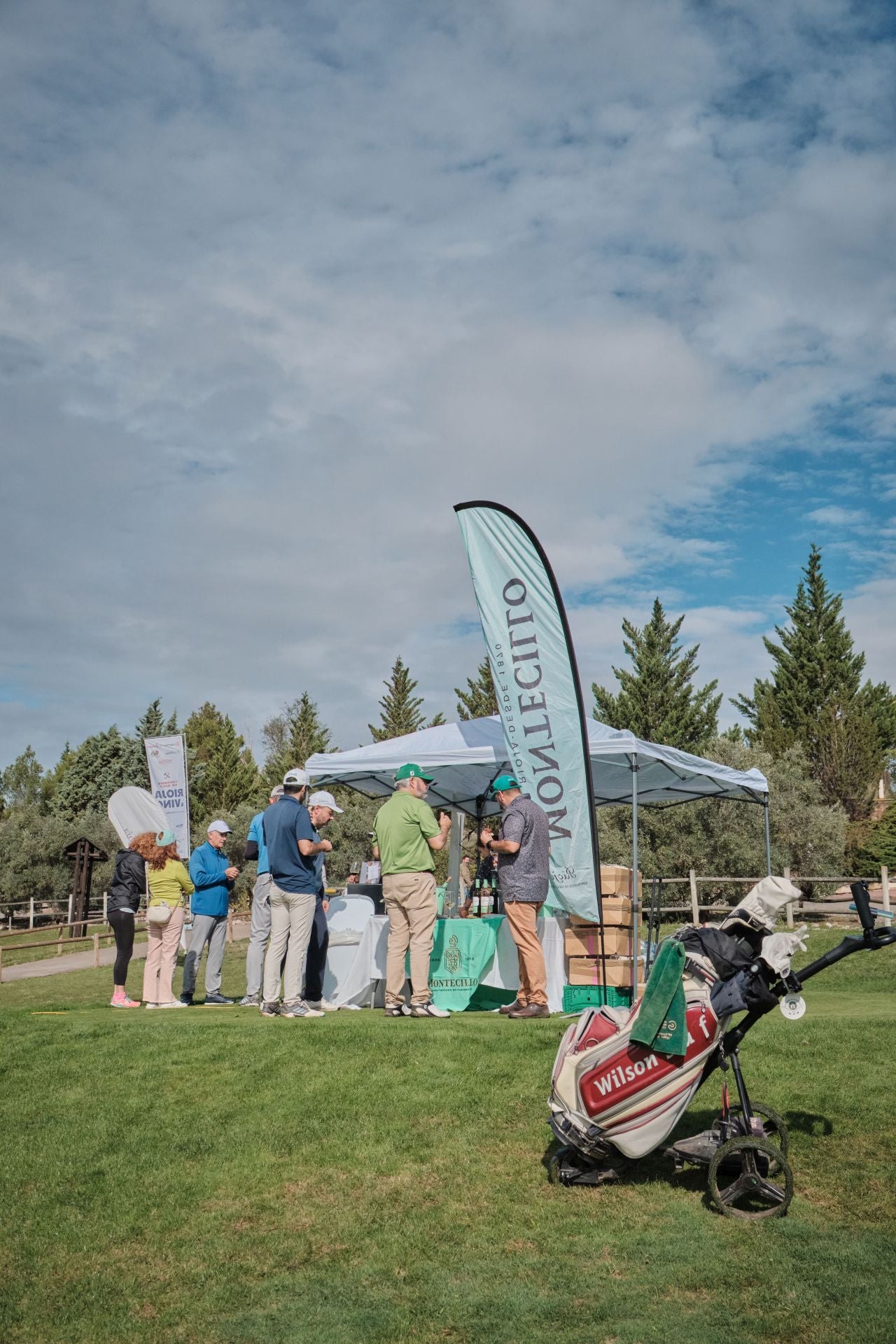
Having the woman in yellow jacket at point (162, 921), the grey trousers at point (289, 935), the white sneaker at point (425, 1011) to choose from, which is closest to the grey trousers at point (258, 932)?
the grey trousers at point (289, 935)

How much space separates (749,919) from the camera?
434 centimetres

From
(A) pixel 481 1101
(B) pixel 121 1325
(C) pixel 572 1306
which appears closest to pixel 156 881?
(A) pixel 481 1101

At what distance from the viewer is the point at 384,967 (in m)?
9.01

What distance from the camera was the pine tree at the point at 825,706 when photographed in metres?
44.4

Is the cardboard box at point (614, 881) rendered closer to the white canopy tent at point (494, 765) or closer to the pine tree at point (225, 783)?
the white canopy tent at point (494, 765)

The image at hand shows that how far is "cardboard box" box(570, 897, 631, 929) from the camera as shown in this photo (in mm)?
8555

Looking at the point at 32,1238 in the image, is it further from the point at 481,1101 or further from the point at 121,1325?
the point at 481,1101

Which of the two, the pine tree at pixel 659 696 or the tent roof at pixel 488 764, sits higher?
the pine tree at pixel 659 696

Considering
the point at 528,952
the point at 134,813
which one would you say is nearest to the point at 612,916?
the point at 528,952

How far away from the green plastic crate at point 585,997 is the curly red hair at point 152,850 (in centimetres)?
350

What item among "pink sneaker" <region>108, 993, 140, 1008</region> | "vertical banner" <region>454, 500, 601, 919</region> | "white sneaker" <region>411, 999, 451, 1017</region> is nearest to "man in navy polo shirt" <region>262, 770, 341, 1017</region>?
"white sneaker" <region>411, 999, 451, 1017</region>

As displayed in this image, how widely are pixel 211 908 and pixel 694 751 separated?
36.7 meters

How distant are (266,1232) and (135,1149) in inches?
48.3

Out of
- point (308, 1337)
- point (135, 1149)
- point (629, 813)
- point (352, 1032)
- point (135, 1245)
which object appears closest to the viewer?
point (308, 1337)
